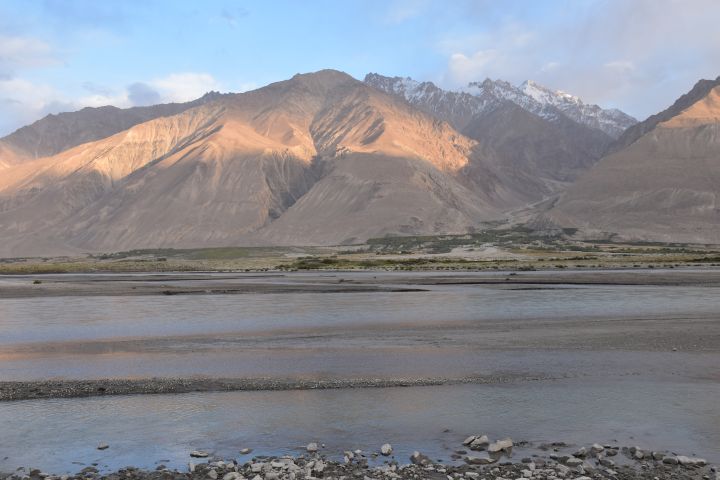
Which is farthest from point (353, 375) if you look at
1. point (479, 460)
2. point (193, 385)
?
point (479, 460)

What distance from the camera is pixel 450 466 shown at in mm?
14039

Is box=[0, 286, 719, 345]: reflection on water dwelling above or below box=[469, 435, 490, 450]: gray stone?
below

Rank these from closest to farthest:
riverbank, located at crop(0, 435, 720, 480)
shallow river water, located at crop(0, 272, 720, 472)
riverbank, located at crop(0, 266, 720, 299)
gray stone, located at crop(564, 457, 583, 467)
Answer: riverbank, located at crop(0, 435, 720, 480) → gray stone, located at crop(564, 457, 583, 467) → shallow river water, located at crop(0, 272, 720, 472) → riverbank, located at crop(0, 266, 720, 299)

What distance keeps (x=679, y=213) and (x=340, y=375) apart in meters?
188

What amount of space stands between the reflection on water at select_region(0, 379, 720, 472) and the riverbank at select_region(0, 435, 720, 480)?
0.48 m

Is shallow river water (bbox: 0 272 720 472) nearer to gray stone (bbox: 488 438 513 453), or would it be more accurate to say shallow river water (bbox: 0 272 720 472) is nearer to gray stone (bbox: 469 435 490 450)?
gray stone (bbox: 469 435 490 450)

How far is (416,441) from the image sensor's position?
52.2 ft

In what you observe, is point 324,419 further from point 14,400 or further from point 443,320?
point 443,320

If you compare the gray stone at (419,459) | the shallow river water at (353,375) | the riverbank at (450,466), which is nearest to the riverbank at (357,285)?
the shallow river water at (353,375)

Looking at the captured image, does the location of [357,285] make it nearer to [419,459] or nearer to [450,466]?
[419,459]

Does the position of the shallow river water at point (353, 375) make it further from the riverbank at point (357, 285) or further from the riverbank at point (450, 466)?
the riverbank at point (357, 285)

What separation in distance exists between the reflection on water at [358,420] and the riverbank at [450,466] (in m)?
0.48

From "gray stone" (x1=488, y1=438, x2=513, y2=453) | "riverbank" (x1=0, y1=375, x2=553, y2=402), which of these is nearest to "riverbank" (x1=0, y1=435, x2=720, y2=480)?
"gray stone" (x1=488, y1=438, x2=513, y2=453)

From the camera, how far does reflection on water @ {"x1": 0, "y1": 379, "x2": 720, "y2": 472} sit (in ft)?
51.0
